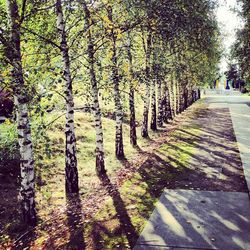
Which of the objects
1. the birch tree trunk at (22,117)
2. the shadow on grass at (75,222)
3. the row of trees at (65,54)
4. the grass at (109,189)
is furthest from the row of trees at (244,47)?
the birch tree trunk at (22,117)

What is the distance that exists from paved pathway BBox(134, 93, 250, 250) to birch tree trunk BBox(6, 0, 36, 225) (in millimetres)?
3427

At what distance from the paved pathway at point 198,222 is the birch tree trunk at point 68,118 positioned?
340cm

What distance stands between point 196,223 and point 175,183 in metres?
3.38

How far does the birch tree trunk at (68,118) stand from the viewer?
10.8m

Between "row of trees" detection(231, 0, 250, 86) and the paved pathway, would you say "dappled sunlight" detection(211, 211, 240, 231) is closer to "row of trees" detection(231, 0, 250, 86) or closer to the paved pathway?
the paved pathway

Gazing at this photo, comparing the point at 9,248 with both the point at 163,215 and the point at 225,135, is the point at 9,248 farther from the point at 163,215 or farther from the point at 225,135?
the point at 225,135

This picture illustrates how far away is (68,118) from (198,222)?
5.50 m

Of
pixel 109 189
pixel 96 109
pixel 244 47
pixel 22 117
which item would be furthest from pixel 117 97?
pixel 244 47

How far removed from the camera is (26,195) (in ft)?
30.7

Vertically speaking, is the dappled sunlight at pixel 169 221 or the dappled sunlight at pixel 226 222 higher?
the dappled sunlight at pixel 226 222

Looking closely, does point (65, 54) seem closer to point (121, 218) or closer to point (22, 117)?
point (22, 117)

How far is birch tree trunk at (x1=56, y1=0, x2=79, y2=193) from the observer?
35.4 feet

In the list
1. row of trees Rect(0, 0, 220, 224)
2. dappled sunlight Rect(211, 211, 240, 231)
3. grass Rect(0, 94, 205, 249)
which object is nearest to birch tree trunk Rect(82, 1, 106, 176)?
row of trees Rect(0, 0, 220, 224)

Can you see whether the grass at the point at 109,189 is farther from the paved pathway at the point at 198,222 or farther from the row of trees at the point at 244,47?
the row of trees at the point at 244,47
